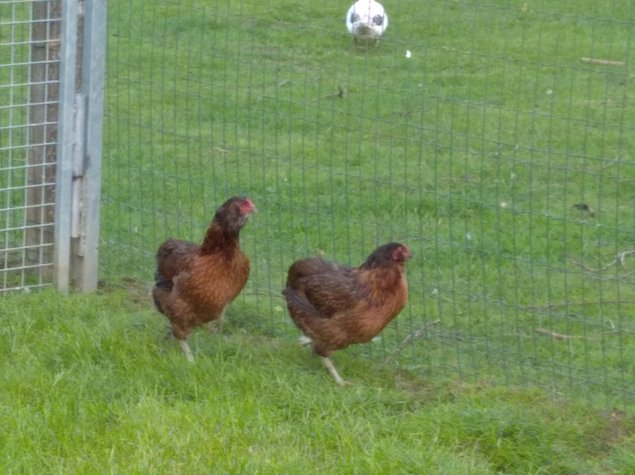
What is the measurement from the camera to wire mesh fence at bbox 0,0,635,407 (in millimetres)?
6902

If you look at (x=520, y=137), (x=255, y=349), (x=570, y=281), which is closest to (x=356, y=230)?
(x=570, y=281)

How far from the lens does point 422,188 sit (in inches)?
339

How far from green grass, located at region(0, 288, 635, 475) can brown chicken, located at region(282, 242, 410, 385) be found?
0.19 meters

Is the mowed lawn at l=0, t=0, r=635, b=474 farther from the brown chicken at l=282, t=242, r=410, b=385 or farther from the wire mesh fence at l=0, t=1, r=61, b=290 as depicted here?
the wire mesh fence at l=0, t=1, r=61, b=290

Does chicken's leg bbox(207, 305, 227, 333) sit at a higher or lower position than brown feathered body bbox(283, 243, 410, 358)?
lower

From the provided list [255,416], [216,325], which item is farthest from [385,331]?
[255,416]

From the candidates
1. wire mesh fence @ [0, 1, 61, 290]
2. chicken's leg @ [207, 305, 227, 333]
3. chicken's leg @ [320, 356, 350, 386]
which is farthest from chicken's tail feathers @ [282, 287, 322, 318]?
wire mesh fence @ [0, 1, 61, 290]

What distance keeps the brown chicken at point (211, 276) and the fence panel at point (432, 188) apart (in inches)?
24.8

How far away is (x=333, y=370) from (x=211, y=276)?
79 centimetres

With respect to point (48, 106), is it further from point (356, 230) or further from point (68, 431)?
point (68, 431)

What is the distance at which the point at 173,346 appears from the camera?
671 cm

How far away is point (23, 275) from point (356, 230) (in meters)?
2.11

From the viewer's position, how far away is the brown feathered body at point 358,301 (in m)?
6.40

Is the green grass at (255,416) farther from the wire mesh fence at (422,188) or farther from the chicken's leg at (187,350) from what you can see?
the wire mesh fence at (422,188)
